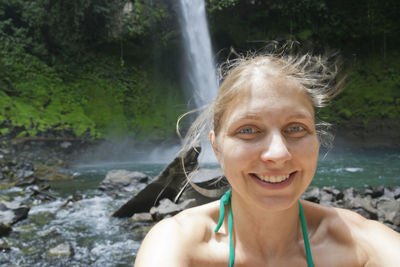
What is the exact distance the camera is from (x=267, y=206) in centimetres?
117

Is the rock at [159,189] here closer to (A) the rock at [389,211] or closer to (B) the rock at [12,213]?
(B) the rock at [12,213]

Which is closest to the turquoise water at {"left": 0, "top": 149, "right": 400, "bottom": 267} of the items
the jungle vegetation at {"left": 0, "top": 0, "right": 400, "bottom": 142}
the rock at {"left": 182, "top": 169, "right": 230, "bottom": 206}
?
the rock at {"left": 182, "top": 169, "right": 230, "bottom": 206}

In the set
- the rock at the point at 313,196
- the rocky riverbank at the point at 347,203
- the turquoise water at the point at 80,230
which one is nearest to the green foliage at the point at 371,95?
the turquoise water at the point at 80,230

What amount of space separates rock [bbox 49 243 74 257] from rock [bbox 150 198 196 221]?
128 centimetres

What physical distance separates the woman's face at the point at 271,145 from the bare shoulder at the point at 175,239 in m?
0.25

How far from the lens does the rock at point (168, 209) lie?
14.5 feet

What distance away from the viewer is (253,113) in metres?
1.20

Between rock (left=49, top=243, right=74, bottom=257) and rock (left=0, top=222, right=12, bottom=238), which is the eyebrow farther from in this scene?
rock (left=0, top=222, right=12, bottom=238)

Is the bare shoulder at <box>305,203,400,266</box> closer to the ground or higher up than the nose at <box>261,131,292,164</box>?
closer to the ground

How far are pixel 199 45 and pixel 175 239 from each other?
15671 mm

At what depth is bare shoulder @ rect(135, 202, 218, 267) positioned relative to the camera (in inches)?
45.1

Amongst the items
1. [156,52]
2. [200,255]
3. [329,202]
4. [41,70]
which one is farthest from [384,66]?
[200,255]

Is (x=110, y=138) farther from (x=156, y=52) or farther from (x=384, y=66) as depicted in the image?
(x=384, y=66)

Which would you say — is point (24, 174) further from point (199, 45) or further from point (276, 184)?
point (199, 45)
